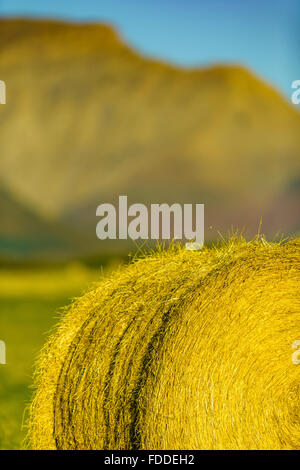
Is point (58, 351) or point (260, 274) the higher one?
point (260, 274)

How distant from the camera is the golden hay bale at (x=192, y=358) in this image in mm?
4652

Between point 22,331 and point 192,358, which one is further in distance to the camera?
point 22,331

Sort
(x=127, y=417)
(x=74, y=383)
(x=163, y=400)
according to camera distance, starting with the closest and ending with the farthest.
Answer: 1. (x=163, y=400)
2. (x=127, y=417)
3. (x=74, y=383)

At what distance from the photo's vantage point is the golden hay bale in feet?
15.3

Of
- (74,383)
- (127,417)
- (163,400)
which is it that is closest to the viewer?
(163,400)

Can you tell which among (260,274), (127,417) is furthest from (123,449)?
(260,274)

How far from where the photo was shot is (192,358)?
15.3ft

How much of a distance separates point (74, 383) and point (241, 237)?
71.2 inches

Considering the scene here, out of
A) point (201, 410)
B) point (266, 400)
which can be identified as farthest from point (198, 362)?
point (266, 400)

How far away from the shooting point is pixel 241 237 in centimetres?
501

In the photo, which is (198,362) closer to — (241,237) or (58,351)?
(241,237)
